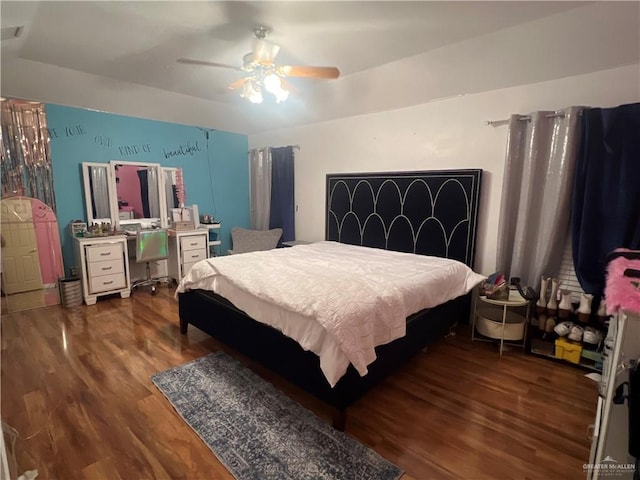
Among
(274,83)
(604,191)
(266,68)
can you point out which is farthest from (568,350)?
(266,68)

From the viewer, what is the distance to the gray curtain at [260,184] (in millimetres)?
5188

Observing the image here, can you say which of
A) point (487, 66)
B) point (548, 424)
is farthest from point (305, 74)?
point (548, 424)

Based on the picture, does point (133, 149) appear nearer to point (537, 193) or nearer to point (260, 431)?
point (260, 431)

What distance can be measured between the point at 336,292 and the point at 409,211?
75.3 inches

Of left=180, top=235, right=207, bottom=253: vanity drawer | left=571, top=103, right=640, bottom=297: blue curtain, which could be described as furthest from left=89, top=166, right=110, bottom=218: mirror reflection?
left=571, top=103, right=640, bottom=297: blue curtain

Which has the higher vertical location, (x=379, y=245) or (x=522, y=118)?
(x=522, y=118)

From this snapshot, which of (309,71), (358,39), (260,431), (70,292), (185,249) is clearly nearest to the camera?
(260,431)

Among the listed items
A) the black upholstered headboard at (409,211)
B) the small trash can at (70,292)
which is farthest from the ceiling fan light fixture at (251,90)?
the small trash can at (70,292)

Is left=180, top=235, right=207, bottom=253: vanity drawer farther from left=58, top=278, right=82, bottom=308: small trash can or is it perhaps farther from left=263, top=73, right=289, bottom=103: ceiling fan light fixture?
left=263, top=73, right=289, bottom=103: ceiling fan light fixture

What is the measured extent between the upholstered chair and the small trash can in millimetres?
1922

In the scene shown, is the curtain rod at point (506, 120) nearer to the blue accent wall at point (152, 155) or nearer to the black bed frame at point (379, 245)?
the black bed frame at point (379, 245)

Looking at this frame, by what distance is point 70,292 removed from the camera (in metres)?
3.66

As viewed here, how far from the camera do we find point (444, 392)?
224cm

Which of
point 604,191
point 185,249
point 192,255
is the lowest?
point 192,255
